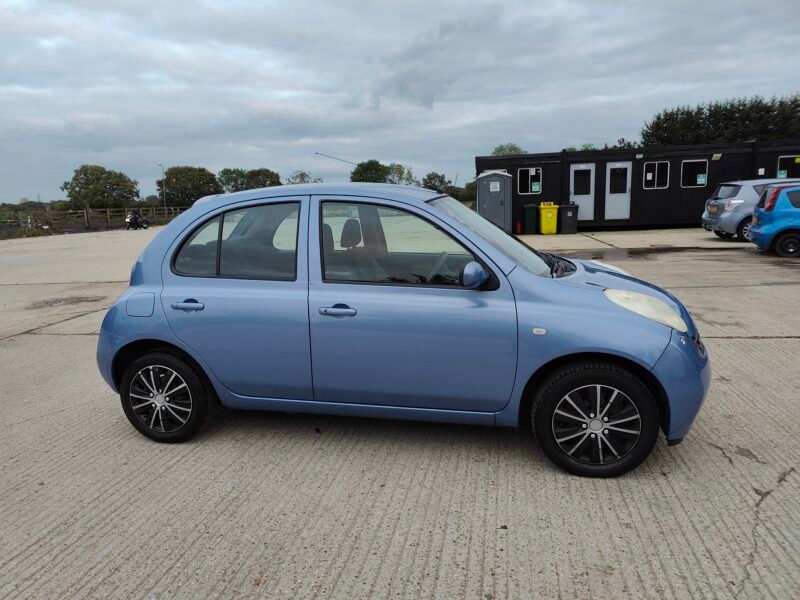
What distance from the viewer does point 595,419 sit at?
3.09 m

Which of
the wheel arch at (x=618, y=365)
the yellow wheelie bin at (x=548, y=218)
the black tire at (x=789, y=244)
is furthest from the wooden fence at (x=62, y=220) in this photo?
the wheel arch at (x=618, y=365)

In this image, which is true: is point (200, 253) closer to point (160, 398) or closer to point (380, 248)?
point (160, 398)

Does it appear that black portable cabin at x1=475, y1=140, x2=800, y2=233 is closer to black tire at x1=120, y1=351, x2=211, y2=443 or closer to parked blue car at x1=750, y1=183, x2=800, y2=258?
parked blue car at x1=750, y1=183, x2=800, y2=258

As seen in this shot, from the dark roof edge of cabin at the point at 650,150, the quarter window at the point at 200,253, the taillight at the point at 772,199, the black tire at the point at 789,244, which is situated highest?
the dark roof edge of cabin at the point at 650,150

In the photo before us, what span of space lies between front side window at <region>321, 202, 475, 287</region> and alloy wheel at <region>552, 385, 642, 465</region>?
1011mm

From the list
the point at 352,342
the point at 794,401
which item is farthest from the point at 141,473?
the point at 794,401

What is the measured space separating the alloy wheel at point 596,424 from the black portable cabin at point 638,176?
17621 millimetres

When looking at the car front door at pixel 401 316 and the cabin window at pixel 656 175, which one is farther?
the cabin window at pixel 656 175

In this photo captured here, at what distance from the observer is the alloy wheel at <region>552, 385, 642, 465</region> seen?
10.0 ft

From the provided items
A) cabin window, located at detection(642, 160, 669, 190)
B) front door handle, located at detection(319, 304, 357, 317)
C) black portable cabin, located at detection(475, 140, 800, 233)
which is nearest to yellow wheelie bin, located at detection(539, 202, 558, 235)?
black portable cabin, located at detection(475, 140, 800, 233)

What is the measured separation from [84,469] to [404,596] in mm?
2356

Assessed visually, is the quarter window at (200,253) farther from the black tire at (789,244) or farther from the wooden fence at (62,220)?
the wooden fence at (62,220)

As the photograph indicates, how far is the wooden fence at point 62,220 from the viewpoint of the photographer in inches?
1375

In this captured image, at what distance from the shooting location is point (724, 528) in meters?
2.69
